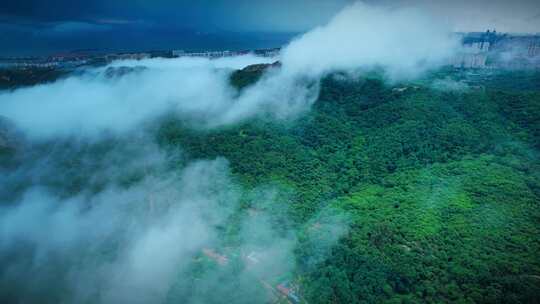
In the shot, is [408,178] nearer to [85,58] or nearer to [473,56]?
[473,56]

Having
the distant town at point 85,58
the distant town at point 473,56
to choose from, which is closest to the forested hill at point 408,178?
the distant town at point 473,56

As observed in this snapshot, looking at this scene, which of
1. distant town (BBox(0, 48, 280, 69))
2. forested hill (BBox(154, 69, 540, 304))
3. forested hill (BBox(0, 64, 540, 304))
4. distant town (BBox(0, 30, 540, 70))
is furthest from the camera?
distant town (BBox(0, 48, 280, 69))

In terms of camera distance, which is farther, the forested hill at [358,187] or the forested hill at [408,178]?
the forested hill at [358,187]

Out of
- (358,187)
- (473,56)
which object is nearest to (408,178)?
(358,187)

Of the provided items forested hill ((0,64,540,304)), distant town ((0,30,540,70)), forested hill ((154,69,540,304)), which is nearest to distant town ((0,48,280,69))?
distant town ((0,30,540,70))

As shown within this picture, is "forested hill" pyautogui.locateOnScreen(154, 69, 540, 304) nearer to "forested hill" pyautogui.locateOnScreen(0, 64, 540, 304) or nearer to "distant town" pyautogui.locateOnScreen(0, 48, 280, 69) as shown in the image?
"forested hill" pyautogui.locateOnScreen(0, 64, 540, 304)

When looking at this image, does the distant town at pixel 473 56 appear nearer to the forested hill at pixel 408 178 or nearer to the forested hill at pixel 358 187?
the forested hill at pixel 408 178

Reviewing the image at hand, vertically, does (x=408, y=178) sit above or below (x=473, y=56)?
below

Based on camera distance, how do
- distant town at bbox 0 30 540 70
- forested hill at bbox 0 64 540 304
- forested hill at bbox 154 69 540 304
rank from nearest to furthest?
1. forested hill at bbox 154 69 540 304
2. forested hill at bbox 0 64 540 304
3. distant town at bbox 0 30 540 70

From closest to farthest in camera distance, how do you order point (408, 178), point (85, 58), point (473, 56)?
point (408, 178) → point (473, 56) → point (85, 58)
